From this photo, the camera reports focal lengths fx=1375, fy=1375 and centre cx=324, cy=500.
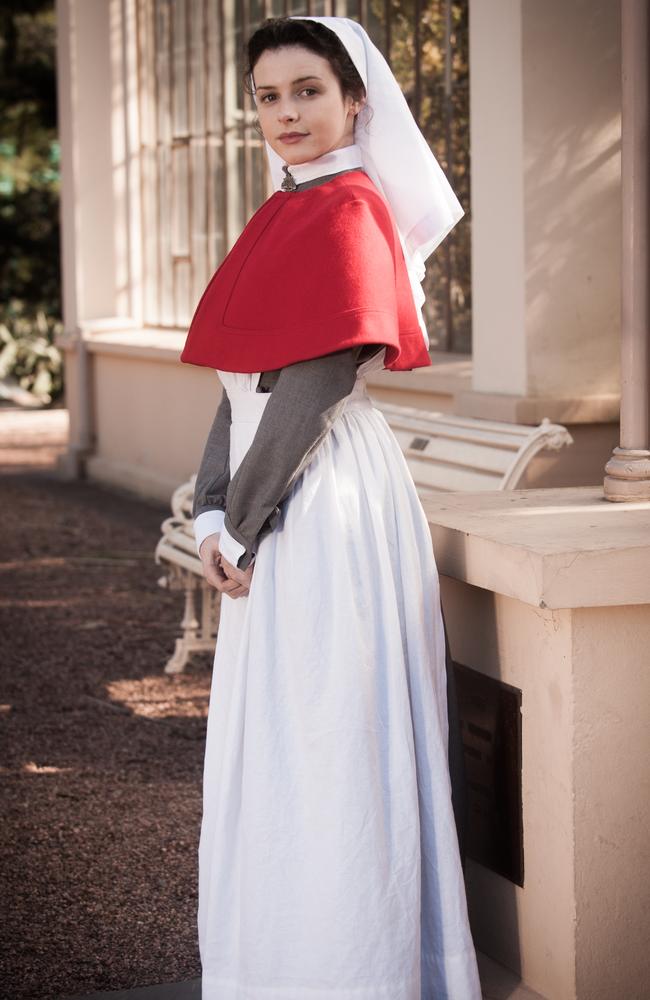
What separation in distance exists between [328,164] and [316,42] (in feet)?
0.66

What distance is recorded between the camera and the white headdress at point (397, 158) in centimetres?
235

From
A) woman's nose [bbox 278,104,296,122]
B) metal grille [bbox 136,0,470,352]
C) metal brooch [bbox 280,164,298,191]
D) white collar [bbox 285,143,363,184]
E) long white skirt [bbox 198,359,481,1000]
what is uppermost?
metal grille [bbox 136,0,470,352]

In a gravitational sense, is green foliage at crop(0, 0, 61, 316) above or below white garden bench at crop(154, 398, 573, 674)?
above

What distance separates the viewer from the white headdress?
2.35 meters

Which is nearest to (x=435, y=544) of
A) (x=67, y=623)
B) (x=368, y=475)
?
(x=368, y=475)

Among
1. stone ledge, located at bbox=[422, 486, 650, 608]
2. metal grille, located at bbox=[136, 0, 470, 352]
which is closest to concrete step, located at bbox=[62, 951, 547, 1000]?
stone ledge, located at bbox=[422, 486, 650, 608]

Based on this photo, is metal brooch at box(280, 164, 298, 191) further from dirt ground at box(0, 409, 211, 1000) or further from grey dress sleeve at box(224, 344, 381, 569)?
dirt ground at box(0, 409, 211, 1000)

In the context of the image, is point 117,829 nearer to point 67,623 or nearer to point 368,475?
point 368,475

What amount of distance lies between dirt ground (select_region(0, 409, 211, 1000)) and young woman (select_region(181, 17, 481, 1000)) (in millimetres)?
682

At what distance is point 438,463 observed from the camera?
14.6 ft

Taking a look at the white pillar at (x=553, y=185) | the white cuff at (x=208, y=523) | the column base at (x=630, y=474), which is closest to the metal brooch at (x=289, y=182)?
the white cuff at (x=208, y=523)

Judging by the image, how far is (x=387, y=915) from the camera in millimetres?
2225

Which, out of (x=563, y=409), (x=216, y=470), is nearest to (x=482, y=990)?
(x=216, y=470)

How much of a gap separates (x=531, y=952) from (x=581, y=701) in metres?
0.52
